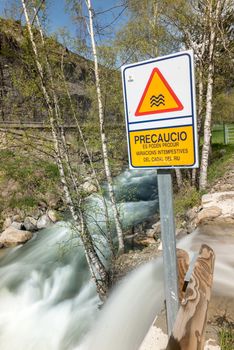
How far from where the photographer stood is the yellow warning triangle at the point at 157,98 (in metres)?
1.50

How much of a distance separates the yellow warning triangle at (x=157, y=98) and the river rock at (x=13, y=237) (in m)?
9.92

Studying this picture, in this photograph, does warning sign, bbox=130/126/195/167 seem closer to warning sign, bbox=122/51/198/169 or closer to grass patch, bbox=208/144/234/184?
warning sign, bbox=122/51/198/169

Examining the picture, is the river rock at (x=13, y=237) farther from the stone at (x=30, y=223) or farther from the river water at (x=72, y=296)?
the stone at (x=30, y=223)

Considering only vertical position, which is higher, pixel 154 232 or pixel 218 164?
pixel 218 164

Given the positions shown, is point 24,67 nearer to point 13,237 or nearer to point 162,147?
point 162,147

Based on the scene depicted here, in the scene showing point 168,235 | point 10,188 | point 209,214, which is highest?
point 168,235

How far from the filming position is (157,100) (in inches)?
61.2

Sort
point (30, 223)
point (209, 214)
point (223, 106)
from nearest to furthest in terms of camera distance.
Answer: point (209, 214) → point (30, 223) → point (223, 106)

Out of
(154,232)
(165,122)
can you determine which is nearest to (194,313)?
(165,122)

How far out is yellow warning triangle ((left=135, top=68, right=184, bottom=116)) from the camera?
59.2 inches

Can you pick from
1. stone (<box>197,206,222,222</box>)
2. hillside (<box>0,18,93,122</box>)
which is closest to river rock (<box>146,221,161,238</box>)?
stone (<box>197,206,222,222</box>)

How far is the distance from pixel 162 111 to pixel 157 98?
0.08 m

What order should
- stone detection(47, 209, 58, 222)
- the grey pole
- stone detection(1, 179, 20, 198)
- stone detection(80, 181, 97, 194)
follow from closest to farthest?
the grey pole < stone detection(80, 181, 97, 194) < stone detection(47, 209, 58, 222) < stone detection(1, 179, 20, 198)

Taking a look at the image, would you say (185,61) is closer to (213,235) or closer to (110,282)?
(213,235)
